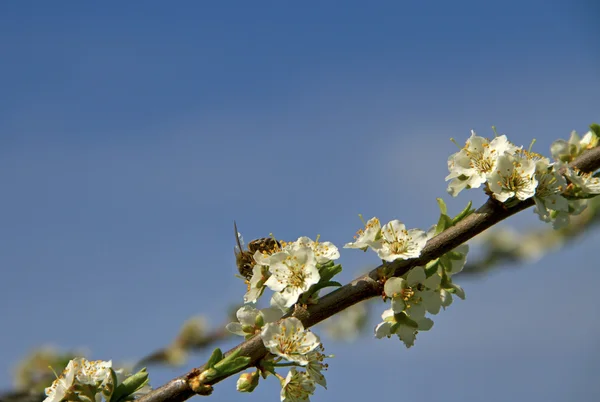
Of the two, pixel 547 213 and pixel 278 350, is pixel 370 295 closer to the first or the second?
pixel 278 350

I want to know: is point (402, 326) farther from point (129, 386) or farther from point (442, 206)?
point (129, 386)

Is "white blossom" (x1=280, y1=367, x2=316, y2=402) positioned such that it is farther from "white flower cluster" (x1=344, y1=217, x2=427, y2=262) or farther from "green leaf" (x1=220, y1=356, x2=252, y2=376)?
"white flower cluster" (x1=344, y1=217, x2=427, y2=262)

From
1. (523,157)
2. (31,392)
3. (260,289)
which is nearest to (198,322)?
(31,392)

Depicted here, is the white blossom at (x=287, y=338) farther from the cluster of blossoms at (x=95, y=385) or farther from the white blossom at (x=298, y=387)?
the cluster of blossoms at (x=95, y=385)

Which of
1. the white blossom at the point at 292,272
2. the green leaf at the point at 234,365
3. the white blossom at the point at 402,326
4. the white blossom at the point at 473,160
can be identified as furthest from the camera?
the white blossom at the point at 473,160

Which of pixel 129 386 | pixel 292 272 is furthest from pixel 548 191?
pixel 129 386

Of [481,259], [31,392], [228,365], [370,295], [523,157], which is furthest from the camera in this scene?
[481,259]

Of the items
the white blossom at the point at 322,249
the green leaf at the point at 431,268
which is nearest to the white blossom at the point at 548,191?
the green leaf at the point at 431,268
